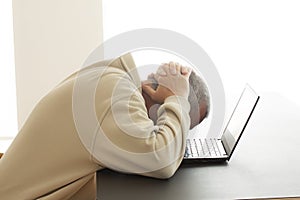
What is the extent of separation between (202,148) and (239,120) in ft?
0.43

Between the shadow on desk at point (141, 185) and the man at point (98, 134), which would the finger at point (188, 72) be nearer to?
the man at point (98, 134)

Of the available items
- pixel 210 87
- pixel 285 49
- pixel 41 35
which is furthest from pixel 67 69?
pixel 210 87

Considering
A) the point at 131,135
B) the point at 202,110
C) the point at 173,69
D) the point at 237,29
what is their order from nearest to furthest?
the point at 131,135
the point at 173,69
the point at 202,110
the point at 237,29

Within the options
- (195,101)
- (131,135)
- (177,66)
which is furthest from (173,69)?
(131,135)

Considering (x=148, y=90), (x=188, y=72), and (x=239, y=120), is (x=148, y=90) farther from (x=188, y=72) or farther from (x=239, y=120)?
(x=239, y=120)

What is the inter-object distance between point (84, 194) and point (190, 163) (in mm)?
294

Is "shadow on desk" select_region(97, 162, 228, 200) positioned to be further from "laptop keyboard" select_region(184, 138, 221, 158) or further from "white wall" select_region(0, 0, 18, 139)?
"white wall" select_region(0, 0, 18, 139)

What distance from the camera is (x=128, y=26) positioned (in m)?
2.81

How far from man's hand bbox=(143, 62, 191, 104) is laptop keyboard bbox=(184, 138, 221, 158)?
0.18 meters

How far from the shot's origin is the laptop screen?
120cm

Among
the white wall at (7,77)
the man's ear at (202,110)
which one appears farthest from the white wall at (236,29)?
the man's ear at (202,110)

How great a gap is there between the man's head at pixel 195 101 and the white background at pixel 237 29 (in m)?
1.52

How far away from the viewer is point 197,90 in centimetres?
121

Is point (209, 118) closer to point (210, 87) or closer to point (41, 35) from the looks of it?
point (210, 87)
